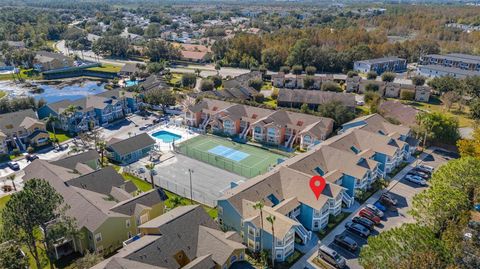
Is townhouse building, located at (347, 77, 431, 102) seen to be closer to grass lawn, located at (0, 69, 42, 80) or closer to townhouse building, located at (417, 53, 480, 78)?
townhouse building, located at (417, 53, 480, 78)

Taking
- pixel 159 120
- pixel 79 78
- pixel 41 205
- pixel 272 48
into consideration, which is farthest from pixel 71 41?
pixel 41 205

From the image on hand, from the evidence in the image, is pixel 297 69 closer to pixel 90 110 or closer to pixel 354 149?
pixel 354 149

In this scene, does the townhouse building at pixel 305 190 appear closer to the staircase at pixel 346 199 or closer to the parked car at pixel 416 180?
the staircase at pixel 346 199

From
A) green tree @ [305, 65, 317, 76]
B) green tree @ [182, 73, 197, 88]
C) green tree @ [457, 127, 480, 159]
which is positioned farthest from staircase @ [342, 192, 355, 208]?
green tree @ [305, 65, 317, 76]

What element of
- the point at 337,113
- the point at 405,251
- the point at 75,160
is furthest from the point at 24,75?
the point at 405,251

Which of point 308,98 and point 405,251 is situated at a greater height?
point 405,251

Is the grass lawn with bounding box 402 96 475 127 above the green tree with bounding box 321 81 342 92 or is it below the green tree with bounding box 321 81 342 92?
below
